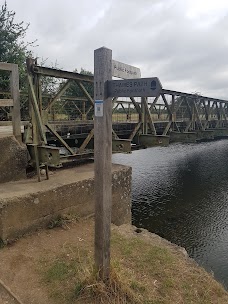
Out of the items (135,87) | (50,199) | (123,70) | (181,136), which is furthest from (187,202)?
(135,87)

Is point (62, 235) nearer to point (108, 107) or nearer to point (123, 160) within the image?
point (108, 107)

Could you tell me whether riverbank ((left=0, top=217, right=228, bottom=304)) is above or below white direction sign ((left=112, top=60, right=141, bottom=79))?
below

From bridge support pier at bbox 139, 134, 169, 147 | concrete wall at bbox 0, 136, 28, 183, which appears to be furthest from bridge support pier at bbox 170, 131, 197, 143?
concrete wall at bbox 0, 136, 28, 183

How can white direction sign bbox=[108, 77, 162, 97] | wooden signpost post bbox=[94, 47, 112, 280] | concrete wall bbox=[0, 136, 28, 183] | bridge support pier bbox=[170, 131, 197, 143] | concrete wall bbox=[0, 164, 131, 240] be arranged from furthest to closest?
bridge support pier bbox=[170, 131, 197, 143], concrete wall bbox=[0, 136, 28, 183], concrete wall bbox=[0, 164, 131, 240], wooden signpost post bbox=[94, 47, 112, 280], white direction sign bbox=[108, 77, 162, 97]

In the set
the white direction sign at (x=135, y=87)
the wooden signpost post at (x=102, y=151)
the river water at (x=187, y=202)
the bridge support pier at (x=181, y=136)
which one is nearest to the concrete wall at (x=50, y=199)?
the wooden signpost post at (x=102, y=151)

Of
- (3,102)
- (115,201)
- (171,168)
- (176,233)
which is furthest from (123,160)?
(3,102)

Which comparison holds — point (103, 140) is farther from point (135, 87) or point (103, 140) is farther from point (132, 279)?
point (132, 279)

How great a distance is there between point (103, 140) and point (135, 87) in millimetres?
729

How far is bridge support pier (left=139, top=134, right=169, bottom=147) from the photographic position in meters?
9.33

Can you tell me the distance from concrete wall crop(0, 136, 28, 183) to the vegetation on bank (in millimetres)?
2173

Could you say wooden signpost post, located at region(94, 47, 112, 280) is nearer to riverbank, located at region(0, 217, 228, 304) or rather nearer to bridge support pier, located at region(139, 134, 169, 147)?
riverbank, located at region(0, 217, 228, 304)

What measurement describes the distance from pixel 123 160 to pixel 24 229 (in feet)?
61.6

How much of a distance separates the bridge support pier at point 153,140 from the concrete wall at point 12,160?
4.80 meters

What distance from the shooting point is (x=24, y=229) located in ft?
16.7
